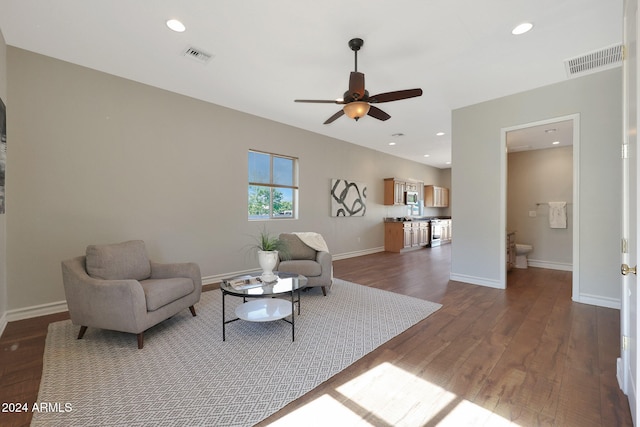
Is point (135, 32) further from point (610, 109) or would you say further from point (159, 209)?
point (610, 109)

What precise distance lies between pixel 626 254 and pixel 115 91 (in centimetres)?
504

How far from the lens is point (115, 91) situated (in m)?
3.43

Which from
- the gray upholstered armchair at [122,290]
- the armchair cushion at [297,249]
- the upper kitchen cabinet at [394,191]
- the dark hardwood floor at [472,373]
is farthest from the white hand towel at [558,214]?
the gray upholstered armchair at [122,290]

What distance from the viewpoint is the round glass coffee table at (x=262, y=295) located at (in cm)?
242

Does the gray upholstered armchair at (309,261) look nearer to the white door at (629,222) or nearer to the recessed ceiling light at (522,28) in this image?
the white door at (629,222)

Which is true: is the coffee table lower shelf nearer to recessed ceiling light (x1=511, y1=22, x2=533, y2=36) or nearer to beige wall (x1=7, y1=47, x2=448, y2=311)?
beige wall (x1=7, y1=47, x2=448, y2=311)

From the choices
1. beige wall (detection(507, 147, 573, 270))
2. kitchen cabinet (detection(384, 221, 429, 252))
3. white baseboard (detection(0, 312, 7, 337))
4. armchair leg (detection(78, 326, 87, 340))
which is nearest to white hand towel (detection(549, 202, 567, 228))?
beige wall (detection(507, 147, 573, 270))

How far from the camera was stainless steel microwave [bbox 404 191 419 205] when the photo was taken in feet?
27.0

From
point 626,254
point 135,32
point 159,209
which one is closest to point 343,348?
point 626,254

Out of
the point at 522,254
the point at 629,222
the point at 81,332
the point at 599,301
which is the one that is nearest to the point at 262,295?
the point at 81,332

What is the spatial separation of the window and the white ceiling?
130 cm

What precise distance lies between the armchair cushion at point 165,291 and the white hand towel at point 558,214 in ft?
21.3

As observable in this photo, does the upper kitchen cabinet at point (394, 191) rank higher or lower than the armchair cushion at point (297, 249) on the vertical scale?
higher

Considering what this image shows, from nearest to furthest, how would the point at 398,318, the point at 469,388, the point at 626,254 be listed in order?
the point at 626,254 < the point at 469,388 < the point at 398,318
